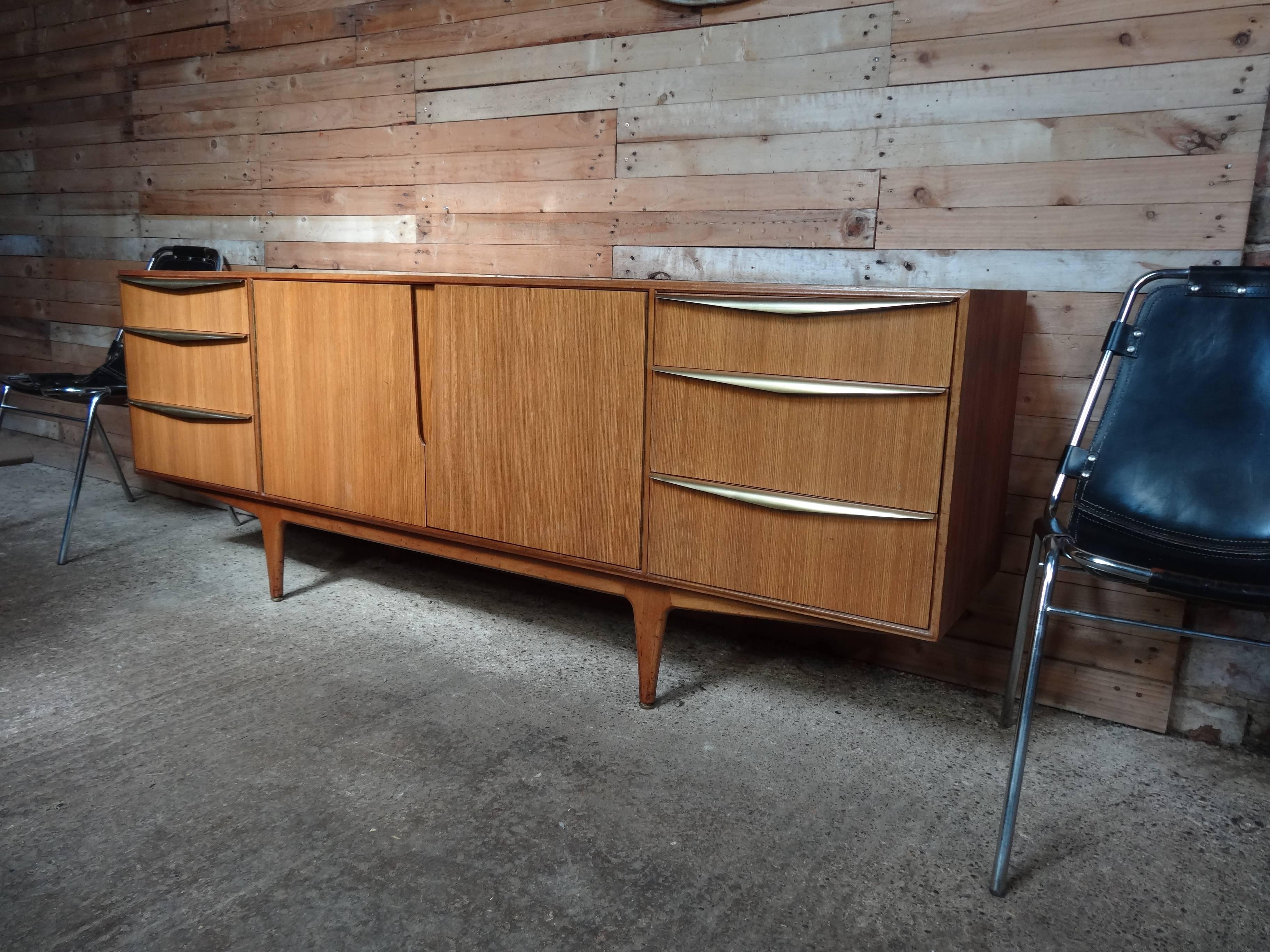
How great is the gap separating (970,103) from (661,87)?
0.76m

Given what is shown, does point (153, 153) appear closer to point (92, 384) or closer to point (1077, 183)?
point (92, 384)

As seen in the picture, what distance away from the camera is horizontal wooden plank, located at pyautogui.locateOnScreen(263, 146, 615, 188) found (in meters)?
2.38

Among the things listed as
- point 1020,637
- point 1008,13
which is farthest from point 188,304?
point 1020,637

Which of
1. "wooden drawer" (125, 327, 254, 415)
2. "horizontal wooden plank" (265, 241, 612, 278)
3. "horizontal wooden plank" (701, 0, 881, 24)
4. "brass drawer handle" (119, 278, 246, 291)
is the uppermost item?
"horizontal wooden plank" (701, 0, 881, 24)

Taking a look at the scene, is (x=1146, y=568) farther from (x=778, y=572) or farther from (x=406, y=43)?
(x=406, y=43)

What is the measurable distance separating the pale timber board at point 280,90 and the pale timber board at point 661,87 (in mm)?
158

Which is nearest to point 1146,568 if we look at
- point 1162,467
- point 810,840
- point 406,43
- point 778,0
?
point 1162,467

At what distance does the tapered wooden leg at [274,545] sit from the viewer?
2.39 metres

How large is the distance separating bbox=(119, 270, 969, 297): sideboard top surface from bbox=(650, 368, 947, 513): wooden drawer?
150 millimetres

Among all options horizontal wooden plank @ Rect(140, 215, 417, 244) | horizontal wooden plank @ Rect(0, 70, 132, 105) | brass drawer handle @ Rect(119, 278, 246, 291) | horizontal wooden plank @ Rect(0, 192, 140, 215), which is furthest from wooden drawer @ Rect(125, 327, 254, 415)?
horizontal wooden plank @ Rect(0, 70, 132, 105)

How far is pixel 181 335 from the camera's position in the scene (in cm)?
240

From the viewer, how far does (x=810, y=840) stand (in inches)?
56.1

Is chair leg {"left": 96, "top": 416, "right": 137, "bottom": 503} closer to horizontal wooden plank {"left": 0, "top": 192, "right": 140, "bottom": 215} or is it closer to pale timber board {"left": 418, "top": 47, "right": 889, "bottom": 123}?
horizontal wooden plank {"left": 0, "top": 192, "right": 140, "bottom": 215}

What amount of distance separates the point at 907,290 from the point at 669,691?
100 centimetres
